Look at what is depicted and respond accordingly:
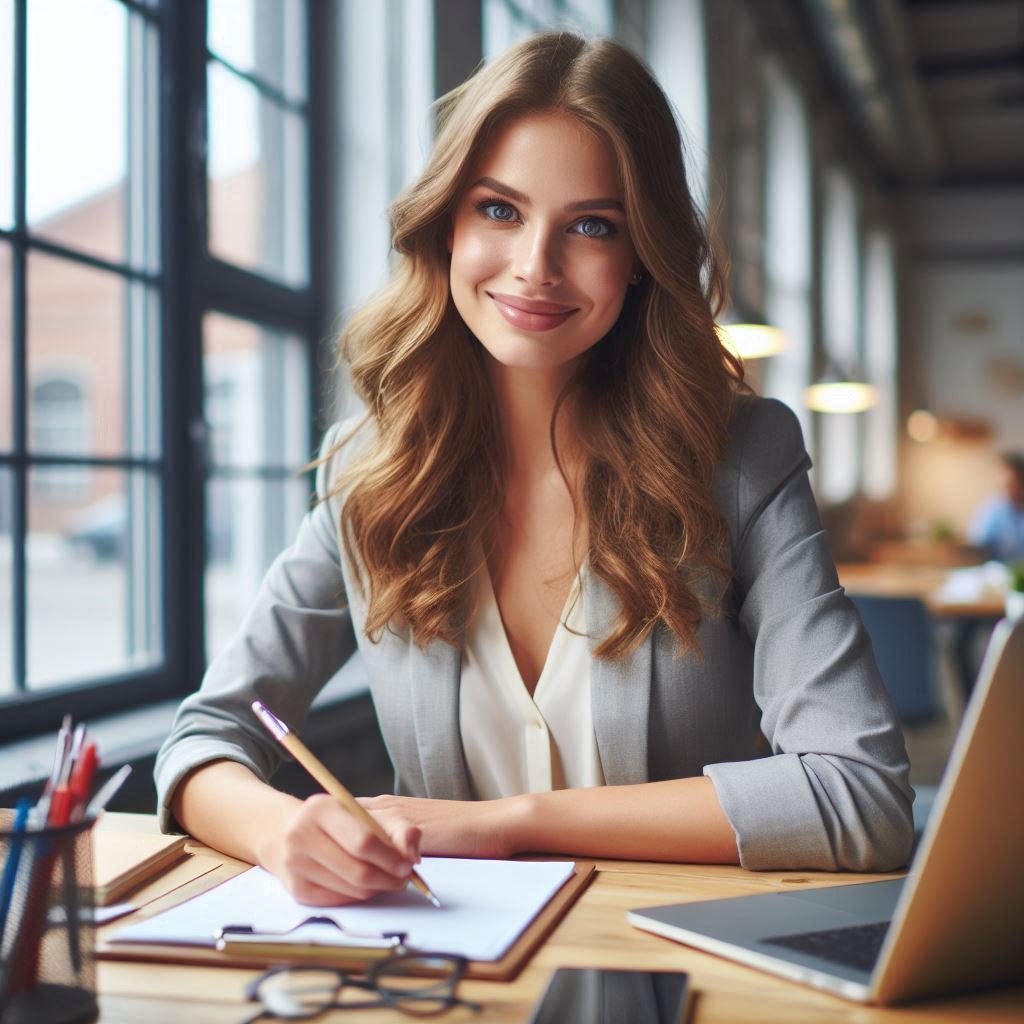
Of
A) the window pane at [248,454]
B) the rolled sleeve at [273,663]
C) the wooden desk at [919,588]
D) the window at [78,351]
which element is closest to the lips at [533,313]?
the rolled sleeve at [273,663]

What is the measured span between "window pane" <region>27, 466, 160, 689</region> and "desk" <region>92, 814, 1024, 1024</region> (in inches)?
56.0

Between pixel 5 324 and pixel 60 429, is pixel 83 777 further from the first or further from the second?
pixel 60 429

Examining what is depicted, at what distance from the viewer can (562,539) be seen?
1.61 meters

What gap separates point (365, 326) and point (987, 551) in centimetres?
739

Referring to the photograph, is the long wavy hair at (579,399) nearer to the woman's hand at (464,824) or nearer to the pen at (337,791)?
the woman's hand at (464,824)

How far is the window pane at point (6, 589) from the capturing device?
6.79 ft

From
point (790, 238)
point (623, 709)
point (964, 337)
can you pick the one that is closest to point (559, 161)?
point (623, 709)

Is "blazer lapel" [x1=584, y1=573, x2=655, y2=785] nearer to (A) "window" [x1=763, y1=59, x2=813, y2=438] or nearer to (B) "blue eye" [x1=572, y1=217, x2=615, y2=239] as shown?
(B) "blue eye" [x1=572, y1=217, x2=615, y2=239]

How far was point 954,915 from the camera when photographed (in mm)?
774

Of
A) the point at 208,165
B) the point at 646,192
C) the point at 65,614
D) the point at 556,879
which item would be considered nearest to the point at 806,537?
the point at 646,192

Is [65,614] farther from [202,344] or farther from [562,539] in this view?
[562,539]

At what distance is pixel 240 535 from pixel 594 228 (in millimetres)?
1756

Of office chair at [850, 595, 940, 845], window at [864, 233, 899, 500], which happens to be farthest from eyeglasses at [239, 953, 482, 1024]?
window at [864, 233, 899, 500]

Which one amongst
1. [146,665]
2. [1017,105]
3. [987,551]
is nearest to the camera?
Answer: [146,665]
